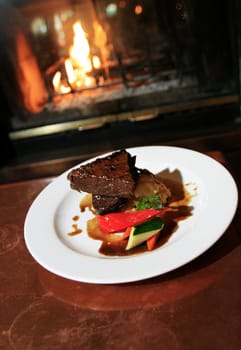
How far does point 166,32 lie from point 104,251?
3.40ft

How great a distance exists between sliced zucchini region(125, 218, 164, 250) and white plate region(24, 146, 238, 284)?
0.10 feet

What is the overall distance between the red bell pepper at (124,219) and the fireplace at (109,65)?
2.76ft

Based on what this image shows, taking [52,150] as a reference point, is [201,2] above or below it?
above

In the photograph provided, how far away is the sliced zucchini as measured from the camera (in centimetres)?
77

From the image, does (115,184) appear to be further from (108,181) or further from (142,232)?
(142,232)

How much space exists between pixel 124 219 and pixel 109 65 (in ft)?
3.27

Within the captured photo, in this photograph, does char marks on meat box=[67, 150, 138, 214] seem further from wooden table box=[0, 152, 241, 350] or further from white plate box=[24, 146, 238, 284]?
wooden table box=[0, 152, 241, 350]

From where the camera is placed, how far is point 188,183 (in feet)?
3.02

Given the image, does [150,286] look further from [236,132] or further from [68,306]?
[236,132]

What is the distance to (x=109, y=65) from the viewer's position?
168cm

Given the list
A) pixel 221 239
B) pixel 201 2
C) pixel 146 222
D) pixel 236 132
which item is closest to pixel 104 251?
pixel 146 222

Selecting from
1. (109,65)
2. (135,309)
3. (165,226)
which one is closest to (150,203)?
(165,226)

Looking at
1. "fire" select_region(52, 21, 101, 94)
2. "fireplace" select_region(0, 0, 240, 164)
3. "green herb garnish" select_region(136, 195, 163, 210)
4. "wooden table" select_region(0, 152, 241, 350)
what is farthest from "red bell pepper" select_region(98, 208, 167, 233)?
"fire" select_region(52, 21, 101, 94)

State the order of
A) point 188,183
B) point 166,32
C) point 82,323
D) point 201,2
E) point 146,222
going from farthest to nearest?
1. point 166,32
2. point 201,2
3. point 188,183
4. point 146,222
5. point 82,323
